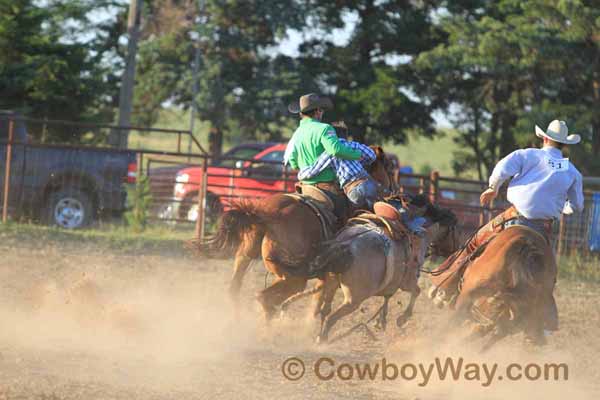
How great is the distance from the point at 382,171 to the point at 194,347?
2352mm

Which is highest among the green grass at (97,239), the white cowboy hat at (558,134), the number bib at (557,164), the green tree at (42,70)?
the green tree at (42,70)

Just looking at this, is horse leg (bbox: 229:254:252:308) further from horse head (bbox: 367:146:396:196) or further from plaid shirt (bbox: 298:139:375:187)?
horse head (bbox: 367:146:396:196)

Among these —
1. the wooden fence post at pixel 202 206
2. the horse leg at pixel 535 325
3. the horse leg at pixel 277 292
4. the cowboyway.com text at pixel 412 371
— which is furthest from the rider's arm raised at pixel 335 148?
the wooden fence post at pixel 202 206

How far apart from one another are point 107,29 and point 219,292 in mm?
20060

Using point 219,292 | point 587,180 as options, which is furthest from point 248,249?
point 587,180

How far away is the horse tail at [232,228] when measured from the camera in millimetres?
Answer: 7793

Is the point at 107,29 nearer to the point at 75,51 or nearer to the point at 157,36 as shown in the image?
the point at 157,36

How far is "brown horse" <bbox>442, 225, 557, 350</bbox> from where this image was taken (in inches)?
289

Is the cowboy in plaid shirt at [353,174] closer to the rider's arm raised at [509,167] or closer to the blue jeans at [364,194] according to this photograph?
the blue jeans at [364,194]

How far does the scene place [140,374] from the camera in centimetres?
671

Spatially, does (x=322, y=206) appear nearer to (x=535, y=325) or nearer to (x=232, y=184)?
(x=535, y=325)

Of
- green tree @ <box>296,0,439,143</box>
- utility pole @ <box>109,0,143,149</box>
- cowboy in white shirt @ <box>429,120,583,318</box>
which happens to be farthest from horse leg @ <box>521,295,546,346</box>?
green tree @ <box>296,0,439,143</box>

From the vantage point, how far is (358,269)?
7.81 metres

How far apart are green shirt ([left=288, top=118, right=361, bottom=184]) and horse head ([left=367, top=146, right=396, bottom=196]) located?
1.60 feet
